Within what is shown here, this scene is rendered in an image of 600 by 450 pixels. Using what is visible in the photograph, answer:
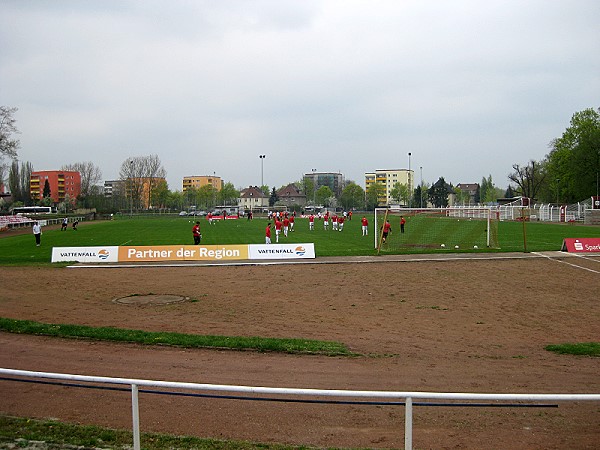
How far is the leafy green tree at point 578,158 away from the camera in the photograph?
236 ft

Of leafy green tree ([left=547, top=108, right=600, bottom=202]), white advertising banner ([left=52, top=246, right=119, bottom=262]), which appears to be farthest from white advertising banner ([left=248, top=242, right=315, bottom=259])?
leafy green tree ([left=547, top=108, right=600, bottom=202])

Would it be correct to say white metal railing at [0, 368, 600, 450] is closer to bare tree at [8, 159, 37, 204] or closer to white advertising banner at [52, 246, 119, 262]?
white advertising banner at [52, 246, 119, 262]

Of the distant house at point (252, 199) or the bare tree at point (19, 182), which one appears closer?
the bare tree at point (19, 182)

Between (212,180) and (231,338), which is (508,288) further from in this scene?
(212,180)

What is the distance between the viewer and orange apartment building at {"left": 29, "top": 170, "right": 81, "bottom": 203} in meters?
153

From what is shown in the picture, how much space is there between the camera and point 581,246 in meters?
29.4

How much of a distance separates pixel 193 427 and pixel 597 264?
24.4m

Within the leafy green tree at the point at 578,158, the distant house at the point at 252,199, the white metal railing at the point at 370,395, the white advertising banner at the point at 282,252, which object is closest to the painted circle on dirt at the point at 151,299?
the white advertising banner at the point at 282,252

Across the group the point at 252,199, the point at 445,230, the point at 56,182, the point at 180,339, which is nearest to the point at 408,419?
the point at 180,339

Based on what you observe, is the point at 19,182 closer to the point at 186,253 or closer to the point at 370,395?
the point at 186,253

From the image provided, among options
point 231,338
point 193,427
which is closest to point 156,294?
point 231,338

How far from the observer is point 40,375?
489 centimetres

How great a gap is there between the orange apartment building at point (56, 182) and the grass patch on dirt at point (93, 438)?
15839 centimetres

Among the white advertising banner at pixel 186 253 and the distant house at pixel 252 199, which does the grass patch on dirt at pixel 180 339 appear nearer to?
the white advertising banner at pixel 186 253
